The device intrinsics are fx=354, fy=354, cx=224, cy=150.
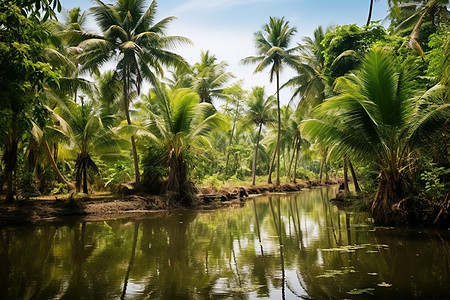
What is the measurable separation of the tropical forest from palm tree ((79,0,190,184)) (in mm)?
69

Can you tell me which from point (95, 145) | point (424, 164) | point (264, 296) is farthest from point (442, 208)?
point (95, 145)

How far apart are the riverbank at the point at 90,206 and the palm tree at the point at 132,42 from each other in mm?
2296

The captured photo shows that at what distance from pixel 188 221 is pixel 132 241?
3968mm

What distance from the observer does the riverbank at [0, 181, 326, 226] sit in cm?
1203

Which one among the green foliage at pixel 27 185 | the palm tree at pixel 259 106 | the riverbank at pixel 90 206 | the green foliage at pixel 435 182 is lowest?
the riverbank at pixel 90 206

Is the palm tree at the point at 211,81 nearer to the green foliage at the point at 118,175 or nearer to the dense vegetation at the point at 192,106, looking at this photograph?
the dense vegetation at the point at 192,106

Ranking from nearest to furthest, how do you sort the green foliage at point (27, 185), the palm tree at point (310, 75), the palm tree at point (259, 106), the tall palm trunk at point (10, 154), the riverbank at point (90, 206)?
the riverbank at point (90, 206)
the tall palm trunk at point (10, 154)
the green foliage at point (27, 185)
the palm tree at point (310, 75)
the palm tree at point (259, 106)

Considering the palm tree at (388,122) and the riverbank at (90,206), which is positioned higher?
the palm tree at (388,122)

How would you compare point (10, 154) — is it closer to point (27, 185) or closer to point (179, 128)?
point (27, 185)

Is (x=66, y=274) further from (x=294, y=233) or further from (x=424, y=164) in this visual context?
(x=424, y=164)

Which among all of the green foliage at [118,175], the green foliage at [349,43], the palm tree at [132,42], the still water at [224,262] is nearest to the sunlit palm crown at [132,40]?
the palm tree at [132,42]

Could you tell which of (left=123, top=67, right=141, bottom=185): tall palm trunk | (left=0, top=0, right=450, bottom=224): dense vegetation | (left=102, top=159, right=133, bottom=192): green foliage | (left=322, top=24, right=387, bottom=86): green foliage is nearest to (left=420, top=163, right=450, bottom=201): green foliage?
(left=0, top=0, right=450, bottom=224): dense vegetation

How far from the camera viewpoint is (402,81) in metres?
9.73

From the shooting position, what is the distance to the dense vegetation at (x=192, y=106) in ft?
27.9
